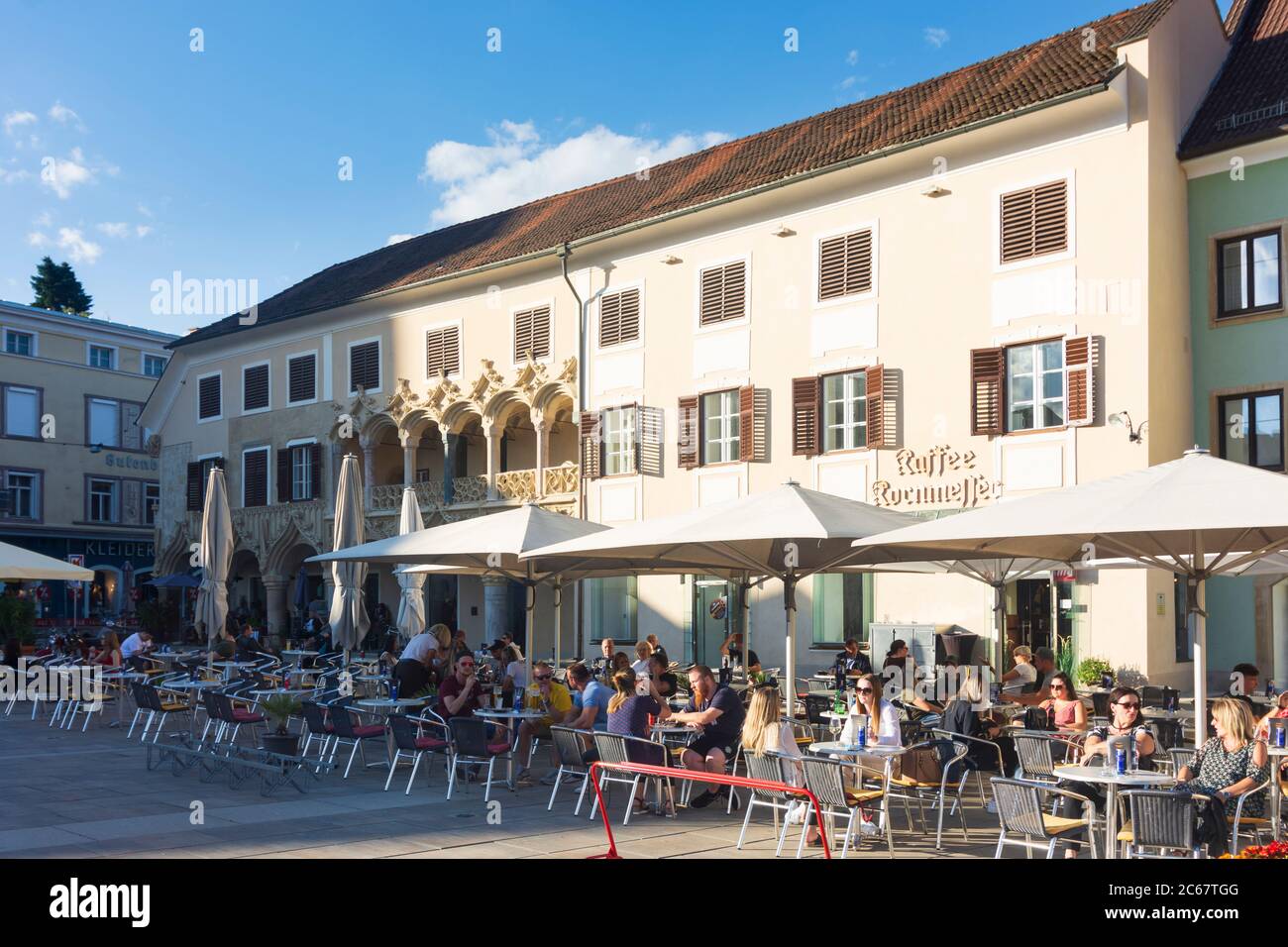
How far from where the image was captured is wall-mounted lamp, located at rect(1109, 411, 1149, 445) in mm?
20453

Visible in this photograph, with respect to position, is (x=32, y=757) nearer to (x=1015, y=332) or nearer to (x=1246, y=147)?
(x=1015, y=332)

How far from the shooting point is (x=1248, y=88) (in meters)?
23.1

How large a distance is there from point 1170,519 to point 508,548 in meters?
7.64

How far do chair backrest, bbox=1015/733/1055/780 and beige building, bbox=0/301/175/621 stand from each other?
45827 millimetres

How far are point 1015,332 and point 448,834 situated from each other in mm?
15202

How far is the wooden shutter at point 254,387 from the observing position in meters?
39.2

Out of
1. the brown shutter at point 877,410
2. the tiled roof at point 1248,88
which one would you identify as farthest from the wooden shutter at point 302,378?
the tiled roof at point 1248,88

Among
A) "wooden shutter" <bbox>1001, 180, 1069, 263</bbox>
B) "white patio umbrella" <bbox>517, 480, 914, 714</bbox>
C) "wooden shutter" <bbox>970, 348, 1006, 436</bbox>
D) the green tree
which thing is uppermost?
the green tree

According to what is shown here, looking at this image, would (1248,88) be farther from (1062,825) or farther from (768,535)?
(1062,825)

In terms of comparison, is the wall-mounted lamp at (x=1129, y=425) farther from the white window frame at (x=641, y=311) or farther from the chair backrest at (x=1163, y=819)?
the chair backrest at (x=1163, y=819)

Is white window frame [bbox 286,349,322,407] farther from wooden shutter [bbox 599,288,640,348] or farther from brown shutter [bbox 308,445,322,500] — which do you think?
wooden shutter [bbox 599,288,640,348]

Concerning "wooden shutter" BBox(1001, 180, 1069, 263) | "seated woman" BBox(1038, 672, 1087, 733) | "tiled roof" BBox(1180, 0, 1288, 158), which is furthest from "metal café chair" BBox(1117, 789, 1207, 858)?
"tiled roof" BBox(1180, 0, 1288, 158)

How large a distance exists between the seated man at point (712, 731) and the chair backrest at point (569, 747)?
0.94m
